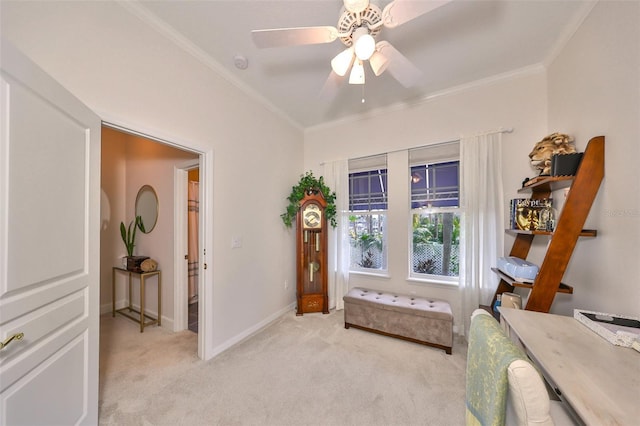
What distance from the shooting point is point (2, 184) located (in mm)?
874

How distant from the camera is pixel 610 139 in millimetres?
1403

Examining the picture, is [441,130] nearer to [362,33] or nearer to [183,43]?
[362,33]

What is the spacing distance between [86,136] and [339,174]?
8.57 ft

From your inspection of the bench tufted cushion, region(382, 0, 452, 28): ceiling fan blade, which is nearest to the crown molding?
region(382, 0, 452, 28): ceiling fan blade

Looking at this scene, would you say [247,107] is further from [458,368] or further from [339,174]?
[458,368]

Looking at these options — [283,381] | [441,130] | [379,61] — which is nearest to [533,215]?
[441,130]

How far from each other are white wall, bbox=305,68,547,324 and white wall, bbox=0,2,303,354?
0.80m

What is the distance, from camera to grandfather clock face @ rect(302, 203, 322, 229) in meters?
3.19

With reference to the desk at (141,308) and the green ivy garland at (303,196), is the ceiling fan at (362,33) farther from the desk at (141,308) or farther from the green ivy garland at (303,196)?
the desk at (141,308)

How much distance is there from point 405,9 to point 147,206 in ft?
11.7

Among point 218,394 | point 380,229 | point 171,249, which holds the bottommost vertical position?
point 218,394

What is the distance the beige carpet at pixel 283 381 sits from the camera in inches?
59.8

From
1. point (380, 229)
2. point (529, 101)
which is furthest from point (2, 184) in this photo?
point (529, 101)

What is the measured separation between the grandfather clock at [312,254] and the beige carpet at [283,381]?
1.96 feet
